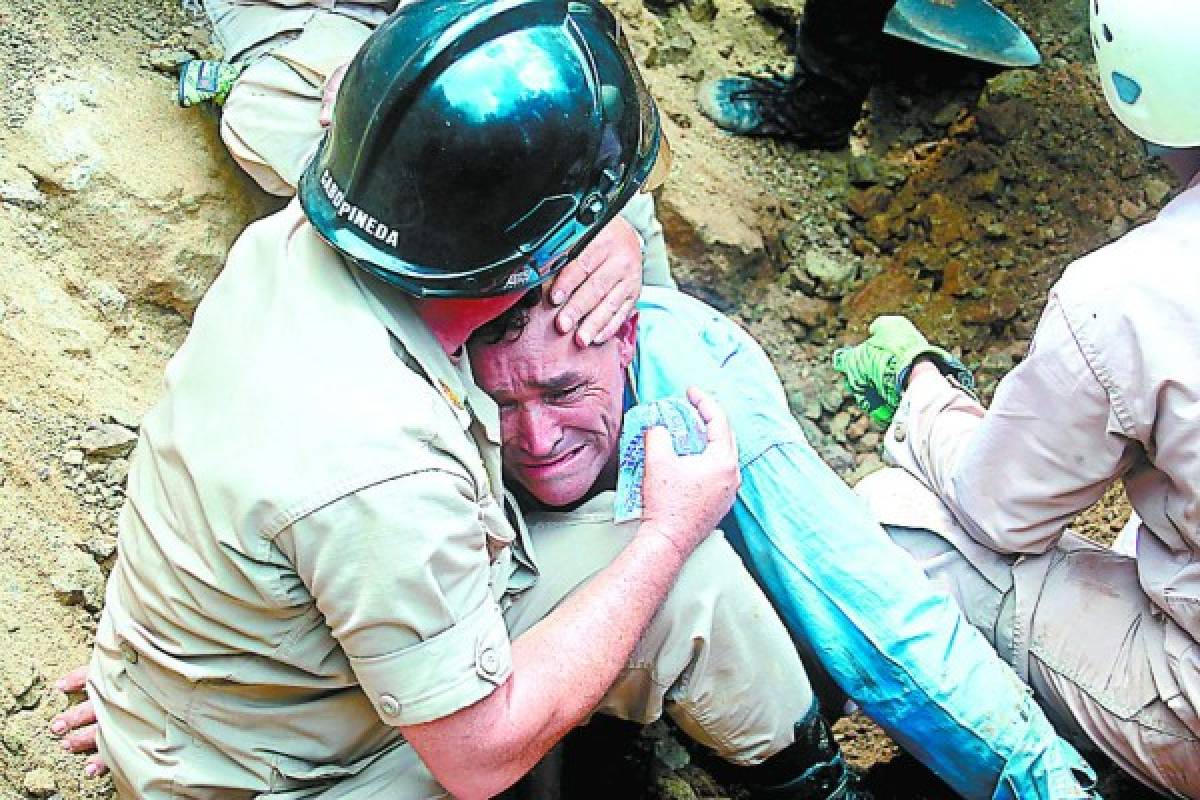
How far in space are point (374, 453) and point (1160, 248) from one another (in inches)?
45.3

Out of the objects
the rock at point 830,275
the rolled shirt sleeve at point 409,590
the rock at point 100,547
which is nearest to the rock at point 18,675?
the rock at point 100,547

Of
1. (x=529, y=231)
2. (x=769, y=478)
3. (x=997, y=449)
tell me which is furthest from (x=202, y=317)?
(x=997, y=449)

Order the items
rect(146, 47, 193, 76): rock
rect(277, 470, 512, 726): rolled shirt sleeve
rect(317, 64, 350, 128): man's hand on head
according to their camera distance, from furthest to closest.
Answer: rect(146, 47, 193, 76): rock < rect(317, 64, 350, 128): man's hand on head < rect(277, 470, 512, 726): rolled shirt sleeve

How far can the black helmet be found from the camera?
163 cm

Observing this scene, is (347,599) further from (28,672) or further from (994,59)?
(994,59)

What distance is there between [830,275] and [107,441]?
205cm

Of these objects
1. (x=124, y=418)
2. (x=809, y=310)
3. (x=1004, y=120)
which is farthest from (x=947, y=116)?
(x=124, y=418)

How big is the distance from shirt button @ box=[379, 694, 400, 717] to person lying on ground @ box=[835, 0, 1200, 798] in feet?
3.57

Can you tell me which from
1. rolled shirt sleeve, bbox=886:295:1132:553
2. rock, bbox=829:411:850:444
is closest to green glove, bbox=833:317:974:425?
rolled shirt sleeve, bbox=886:295:1132:553

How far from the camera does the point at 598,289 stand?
205 cm

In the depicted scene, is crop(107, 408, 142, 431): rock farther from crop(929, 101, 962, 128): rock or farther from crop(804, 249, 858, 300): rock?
crop(929, 101, 962, 128): rock

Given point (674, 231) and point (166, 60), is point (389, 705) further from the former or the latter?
point (674, 231)

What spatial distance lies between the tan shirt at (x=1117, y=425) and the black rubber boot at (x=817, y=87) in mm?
1648

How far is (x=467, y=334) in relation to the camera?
1839 mm
